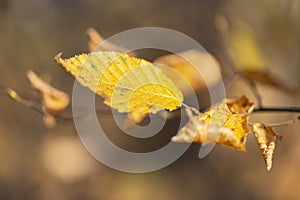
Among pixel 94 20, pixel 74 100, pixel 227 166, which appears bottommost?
pixel 74 100

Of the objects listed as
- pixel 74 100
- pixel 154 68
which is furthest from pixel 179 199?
pixel 154 68

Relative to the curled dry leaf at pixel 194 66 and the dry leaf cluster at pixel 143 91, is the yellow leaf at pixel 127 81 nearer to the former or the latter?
the dry leaf cluster at pixel 143 91

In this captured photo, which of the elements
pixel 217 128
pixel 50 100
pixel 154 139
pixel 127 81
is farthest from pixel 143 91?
pixel 154 139

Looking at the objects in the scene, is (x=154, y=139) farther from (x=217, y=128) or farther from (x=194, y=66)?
(x=217, y=128)

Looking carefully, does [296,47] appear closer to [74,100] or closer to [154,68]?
[74,100]

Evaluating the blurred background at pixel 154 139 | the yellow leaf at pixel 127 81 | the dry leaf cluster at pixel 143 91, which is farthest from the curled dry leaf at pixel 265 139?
the blurred background at pixel 154 139

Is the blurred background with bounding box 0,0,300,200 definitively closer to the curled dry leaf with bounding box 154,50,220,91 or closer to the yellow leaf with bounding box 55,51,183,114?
the curled dry leaf with bounding box 154,50,220,91
